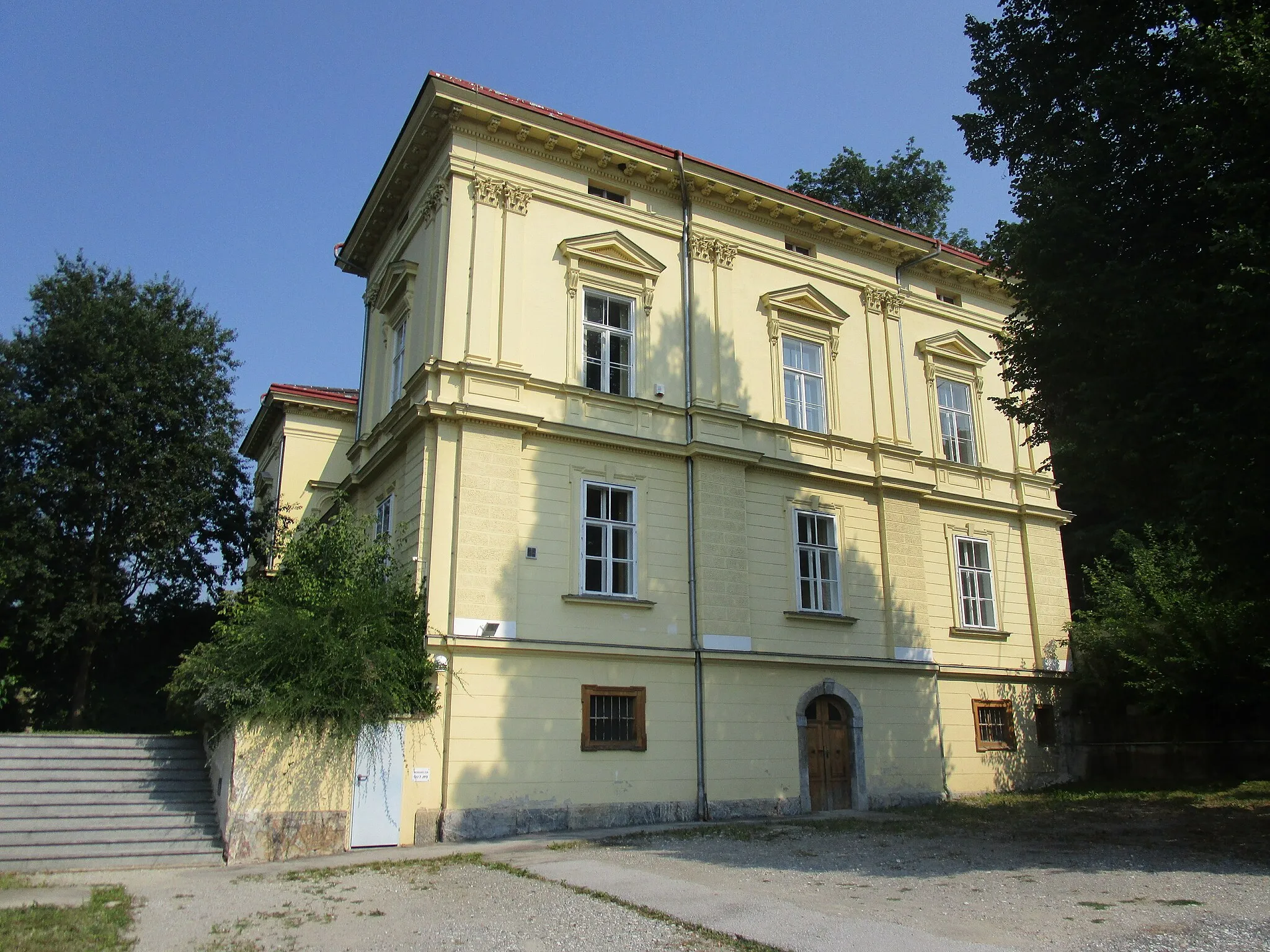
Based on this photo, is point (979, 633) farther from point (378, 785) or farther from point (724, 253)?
point (378, 785)

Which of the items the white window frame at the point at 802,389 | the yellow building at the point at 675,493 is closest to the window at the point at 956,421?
the yellow building at the point at 675,493

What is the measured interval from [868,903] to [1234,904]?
9.63 ft

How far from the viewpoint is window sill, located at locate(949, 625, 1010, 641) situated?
19312mm

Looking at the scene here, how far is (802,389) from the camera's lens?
62.0 ft

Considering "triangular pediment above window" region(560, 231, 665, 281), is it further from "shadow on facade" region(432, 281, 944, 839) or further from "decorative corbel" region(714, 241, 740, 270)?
"decorative corbel" region(714, 241, 740, 270)

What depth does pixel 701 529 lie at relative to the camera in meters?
16.5

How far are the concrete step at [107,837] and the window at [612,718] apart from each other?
536cm

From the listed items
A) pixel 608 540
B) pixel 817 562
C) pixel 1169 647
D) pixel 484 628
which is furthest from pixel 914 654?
pixel 484 628

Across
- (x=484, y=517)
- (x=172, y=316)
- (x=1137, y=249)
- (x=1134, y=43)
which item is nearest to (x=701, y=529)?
(x=484, y=517)

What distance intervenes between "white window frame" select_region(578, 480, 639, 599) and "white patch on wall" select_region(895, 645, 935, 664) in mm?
5720

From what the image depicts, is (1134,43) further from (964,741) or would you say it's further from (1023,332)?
(964,741)

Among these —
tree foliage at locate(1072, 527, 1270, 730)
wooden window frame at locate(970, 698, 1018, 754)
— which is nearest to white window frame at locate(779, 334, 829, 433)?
tree foliage at locate(1072, 527, 1270, 730)

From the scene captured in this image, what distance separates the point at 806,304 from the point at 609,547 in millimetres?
6918

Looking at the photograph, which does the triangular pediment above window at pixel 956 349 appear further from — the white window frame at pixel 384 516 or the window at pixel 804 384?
the white window frame at pixel 384 516
